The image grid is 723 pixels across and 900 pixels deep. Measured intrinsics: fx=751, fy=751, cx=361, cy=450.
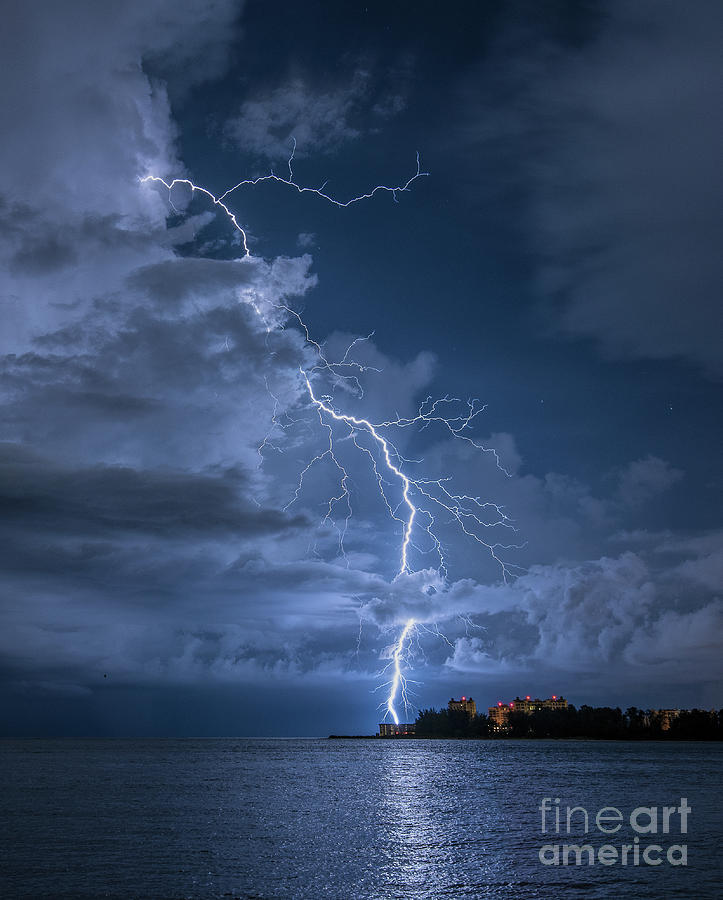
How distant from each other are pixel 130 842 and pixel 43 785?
28.9 metres

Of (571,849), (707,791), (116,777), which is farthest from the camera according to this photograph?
(116,777)

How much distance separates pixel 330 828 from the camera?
89.1 feet

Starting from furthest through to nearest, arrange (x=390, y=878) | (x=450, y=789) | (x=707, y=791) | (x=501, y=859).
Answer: (x=450, y=789), (x=707, y=791), (x=501, y=859), (x=390, y=878)

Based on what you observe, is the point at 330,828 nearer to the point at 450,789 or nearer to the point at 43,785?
the point at 450,789

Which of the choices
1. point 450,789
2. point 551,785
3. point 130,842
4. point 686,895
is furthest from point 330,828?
point 551,785

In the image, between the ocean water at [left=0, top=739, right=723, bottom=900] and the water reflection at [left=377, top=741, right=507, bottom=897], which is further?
the water reflection at [left=377, top=741, right=507, bottom=897]

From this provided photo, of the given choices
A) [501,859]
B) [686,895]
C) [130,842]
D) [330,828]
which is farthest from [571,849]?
[130,842]

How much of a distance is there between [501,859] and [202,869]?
8162 mm

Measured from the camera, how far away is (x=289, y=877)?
Result: 60.5 feet

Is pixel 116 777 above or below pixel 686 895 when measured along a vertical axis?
below

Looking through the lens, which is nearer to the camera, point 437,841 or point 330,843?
point 330,843

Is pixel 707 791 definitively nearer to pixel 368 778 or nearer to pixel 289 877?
pixel 368 778

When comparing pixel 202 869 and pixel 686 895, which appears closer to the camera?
pixel 686 895

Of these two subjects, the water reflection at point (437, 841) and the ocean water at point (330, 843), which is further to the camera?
the water reflection at point (437, 841)
